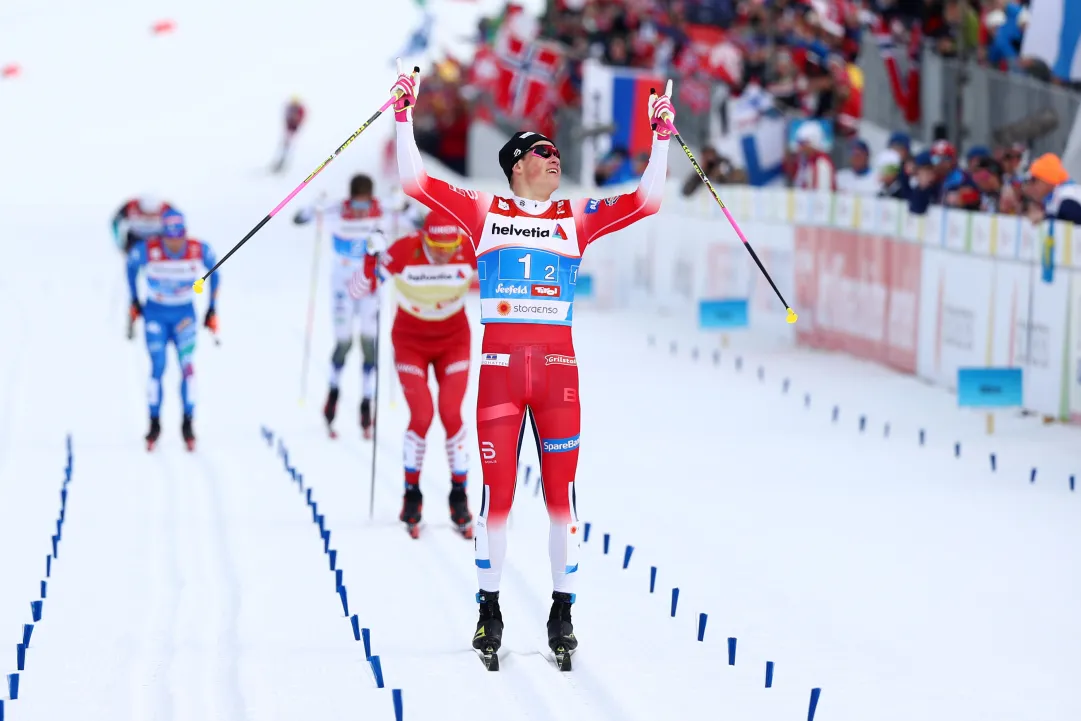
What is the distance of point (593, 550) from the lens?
9422mm

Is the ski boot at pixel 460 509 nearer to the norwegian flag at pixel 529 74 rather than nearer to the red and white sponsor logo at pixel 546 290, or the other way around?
the red and white sponsor logo at pixel 546 290

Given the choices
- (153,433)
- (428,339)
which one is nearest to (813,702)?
(428,339)

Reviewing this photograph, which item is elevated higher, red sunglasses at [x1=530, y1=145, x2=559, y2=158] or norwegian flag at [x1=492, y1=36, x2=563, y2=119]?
norwegian flag at [x1=492, y1=36, x2=563, y2=119]

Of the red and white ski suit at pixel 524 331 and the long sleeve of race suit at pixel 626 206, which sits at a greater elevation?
the long sleeve of race suit at pixel 626 206

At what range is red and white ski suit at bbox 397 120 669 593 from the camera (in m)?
7.05

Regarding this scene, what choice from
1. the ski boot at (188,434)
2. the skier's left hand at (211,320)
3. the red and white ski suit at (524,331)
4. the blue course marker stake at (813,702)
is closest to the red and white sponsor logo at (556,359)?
the red and white ski suit at (524,331)

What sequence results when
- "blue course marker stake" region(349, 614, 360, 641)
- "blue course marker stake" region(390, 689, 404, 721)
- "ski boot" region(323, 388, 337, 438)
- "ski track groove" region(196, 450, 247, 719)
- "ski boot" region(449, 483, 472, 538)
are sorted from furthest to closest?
"ski boot" region(323, 388, 337, 438), "ski boot" region(449, 483, 472, 538), "blue course marker stake" region(349, 614, 360, 641), "ski track groove" region(196, 450, 247, 719), "blue course marker stake" region(390, 689, 404, 721)

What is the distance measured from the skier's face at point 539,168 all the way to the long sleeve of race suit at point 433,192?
0.20m

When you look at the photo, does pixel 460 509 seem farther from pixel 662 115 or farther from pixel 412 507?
pixel 662 115

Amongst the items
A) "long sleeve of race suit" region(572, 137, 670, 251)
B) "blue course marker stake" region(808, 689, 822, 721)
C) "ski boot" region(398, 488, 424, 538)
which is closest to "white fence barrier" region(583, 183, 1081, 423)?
"ski boot" region(398, 488, 424, 538)

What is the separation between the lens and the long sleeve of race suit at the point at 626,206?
7.12m

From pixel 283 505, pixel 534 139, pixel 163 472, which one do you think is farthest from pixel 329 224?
pixel 534 139

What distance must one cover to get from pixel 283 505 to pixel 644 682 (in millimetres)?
4486

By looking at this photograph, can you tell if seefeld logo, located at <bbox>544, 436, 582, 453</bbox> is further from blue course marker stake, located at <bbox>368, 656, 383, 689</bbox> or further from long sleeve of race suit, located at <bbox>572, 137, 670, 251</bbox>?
blue course marker stake, located at <bbox>368, 656, 383, 689</bbox>
